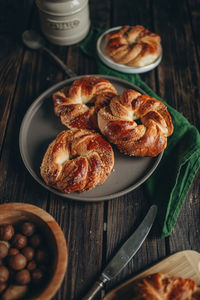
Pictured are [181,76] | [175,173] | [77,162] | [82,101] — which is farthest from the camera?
[181,76]

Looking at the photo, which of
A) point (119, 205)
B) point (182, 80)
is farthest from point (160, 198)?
point (182, 80)

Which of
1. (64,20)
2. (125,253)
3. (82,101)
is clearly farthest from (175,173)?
(64,20)

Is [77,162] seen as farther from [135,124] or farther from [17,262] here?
[17,262]

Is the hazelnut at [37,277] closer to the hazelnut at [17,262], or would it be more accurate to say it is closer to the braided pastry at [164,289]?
the hazelnut at [17,262]

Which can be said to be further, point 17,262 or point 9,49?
point 9,49

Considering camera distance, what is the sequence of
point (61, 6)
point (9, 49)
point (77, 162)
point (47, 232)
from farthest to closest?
point (9, 49) → point (61, 6) → point (77, 162) → point (47, 232)

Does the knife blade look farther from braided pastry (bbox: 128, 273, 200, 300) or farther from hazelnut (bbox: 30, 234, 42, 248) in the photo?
hazelnut (bbox: 30, 234, 42, 248)

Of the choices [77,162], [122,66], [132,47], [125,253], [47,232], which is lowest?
[125,253]
